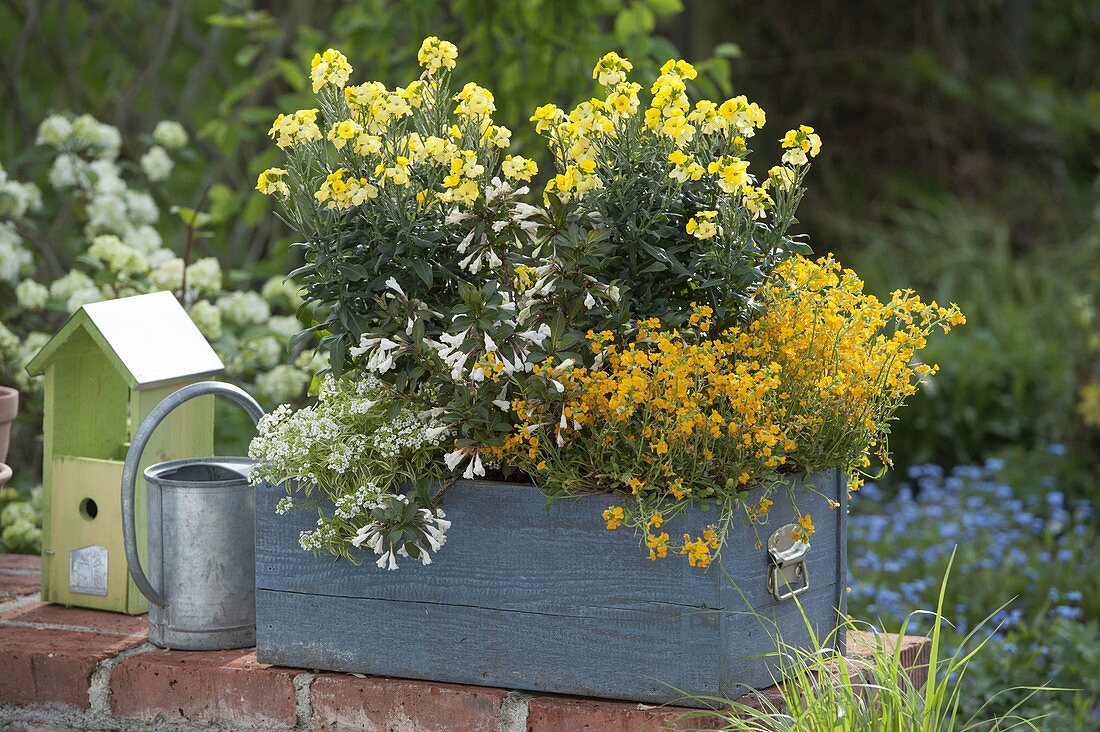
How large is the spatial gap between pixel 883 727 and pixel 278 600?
0.74m

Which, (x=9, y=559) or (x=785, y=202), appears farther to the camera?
(x=9, y=559)

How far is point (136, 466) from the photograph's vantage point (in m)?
1.65

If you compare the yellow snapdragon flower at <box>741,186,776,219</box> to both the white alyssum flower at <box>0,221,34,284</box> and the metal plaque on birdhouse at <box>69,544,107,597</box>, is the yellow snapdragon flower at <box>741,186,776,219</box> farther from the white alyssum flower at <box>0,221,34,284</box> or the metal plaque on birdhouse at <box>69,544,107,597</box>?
the white alyssum flower at <box>0,221,34,284</box>

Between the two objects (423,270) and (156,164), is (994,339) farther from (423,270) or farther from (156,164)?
(423,270)

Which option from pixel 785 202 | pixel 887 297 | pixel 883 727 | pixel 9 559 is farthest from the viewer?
pixel 887 297

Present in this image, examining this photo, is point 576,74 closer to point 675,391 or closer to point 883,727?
point 675,391

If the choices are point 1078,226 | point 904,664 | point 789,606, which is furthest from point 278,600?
point 1078,226

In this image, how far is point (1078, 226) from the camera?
5941 mm

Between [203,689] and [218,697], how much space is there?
0.02 meters

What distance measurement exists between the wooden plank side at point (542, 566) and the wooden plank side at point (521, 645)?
0.02 metres

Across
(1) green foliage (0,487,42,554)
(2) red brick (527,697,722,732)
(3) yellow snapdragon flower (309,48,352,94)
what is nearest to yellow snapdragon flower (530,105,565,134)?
(3) yellow snapdragon flower (309,48,352,94)

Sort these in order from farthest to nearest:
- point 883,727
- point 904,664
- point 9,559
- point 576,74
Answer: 1. point 576,74
2. point 9,559
3. point 904,664
4. point 883,727

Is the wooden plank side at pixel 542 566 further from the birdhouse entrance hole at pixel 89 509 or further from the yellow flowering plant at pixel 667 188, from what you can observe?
the birdhouse entrance hole at pixel 89 509

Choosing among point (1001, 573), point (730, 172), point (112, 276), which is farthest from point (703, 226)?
point (1001, 573)
